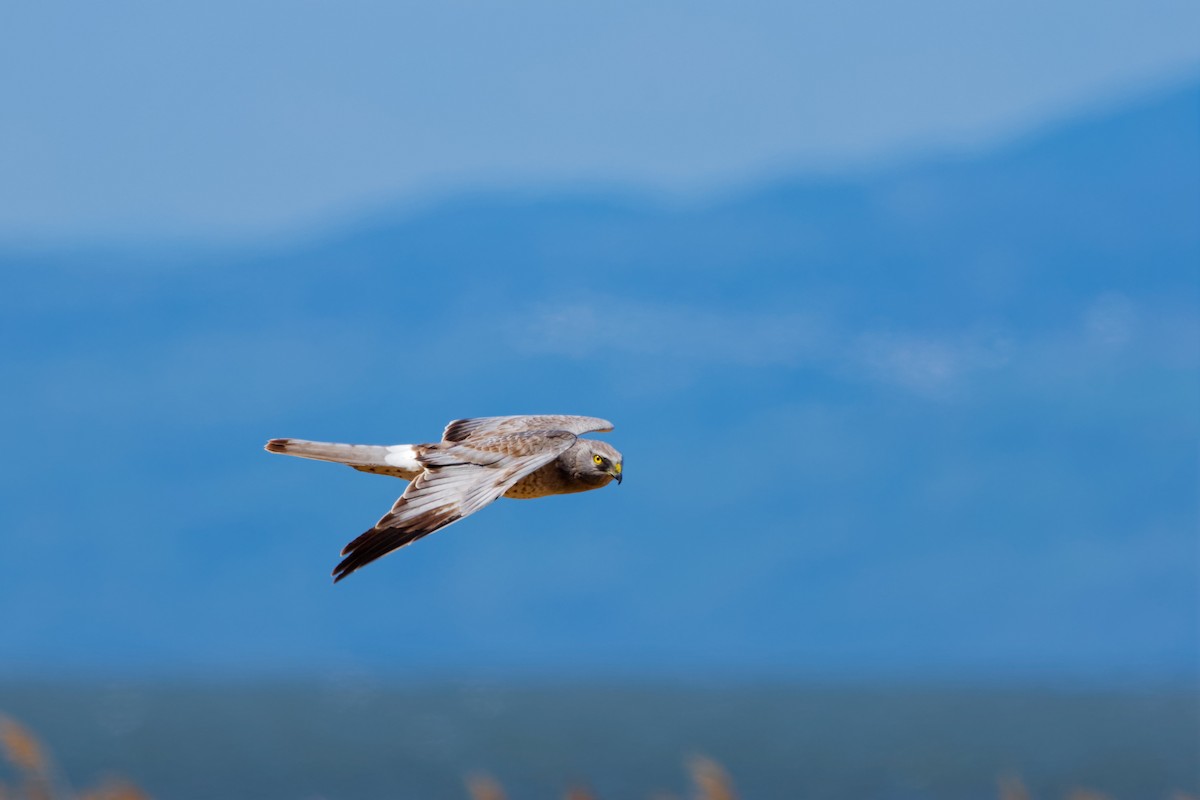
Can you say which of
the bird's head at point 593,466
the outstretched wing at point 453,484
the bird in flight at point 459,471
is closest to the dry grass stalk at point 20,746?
the bird in flight at point 459,471

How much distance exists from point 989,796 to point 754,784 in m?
6.35

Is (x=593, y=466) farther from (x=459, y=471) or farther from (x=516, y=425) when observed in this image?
(x=516, y=425)

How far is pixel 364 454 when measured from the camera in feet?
26.9

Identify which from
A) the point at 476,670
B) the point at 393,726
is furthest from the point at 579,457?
the point at 476,670

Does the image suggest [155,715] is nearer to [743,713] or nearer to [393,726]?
[393,726]

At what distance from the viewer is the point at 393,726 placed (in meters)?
77.2

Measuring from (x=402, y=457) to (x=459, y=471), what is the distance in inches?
26.8

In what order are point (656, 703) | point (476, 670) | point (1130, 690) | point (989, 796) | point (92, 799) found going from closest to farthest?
1. point (92, 799)
2. point (989, 796)
3. point (656, 703)
4. point (1130, 690)
5. point (476, 670)

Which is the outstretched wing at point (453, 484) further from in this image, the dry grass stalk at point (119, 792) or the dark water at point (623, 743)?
the dark water at point (623, 743)

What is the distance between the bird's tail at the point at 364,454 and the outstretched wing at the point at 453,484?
13 centimetres

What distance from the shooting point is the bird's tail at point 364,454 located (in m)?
8.06

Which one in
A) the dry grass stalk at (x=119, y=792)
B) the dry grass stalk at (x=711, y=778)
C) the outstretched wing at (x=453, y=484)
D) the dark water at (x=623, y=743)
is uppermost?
the dark water at (x=623, y=743)

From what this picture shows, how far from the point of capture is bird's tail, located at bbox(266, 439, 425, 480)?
8.06 metres

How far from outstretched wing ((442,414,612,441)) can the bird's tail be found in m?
1.03
